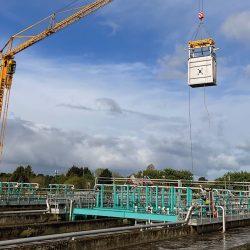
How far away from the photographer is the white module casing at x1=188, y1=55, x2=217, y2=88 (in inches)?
642

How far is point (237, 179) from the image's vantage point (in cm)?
7338

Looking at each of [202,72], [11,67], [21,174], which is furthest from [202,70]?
[21,174]

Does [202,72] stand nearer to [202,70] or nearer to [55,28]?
[202,70]


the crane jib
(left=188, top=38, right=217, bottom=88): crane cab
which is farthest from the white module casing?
the crane jib

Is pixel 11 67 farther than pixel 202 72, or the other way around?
pixel 11 67

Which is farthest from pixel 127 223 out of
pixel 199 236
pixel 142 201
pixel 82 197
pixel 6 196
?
pixel 6 196

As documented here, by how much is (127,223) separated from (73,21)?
38.0m

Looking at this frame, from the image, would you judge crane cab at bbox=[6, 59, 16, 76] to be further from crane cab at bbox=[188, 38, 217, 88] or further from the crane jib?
crane cab at bbox=[188, 38, 217, 88]

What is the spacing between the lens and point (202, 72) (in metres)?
16.5

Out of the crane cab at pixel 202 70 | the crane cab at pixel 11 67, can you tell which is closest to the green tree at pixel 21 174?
the crane cab at pixel 11 67

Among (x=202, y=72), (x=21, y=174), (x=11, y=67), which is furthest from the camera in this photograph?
(x=21, y=174)

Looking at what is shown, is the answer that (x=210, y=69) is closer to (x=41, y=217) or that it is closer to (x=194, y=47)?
(x=194, y=47)

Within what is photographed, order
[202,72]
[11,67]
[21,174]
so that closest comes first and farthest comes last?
[202,72], [11,67], [21,174]

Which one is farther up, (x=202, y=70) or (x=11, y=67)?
(x=11, y=67)
